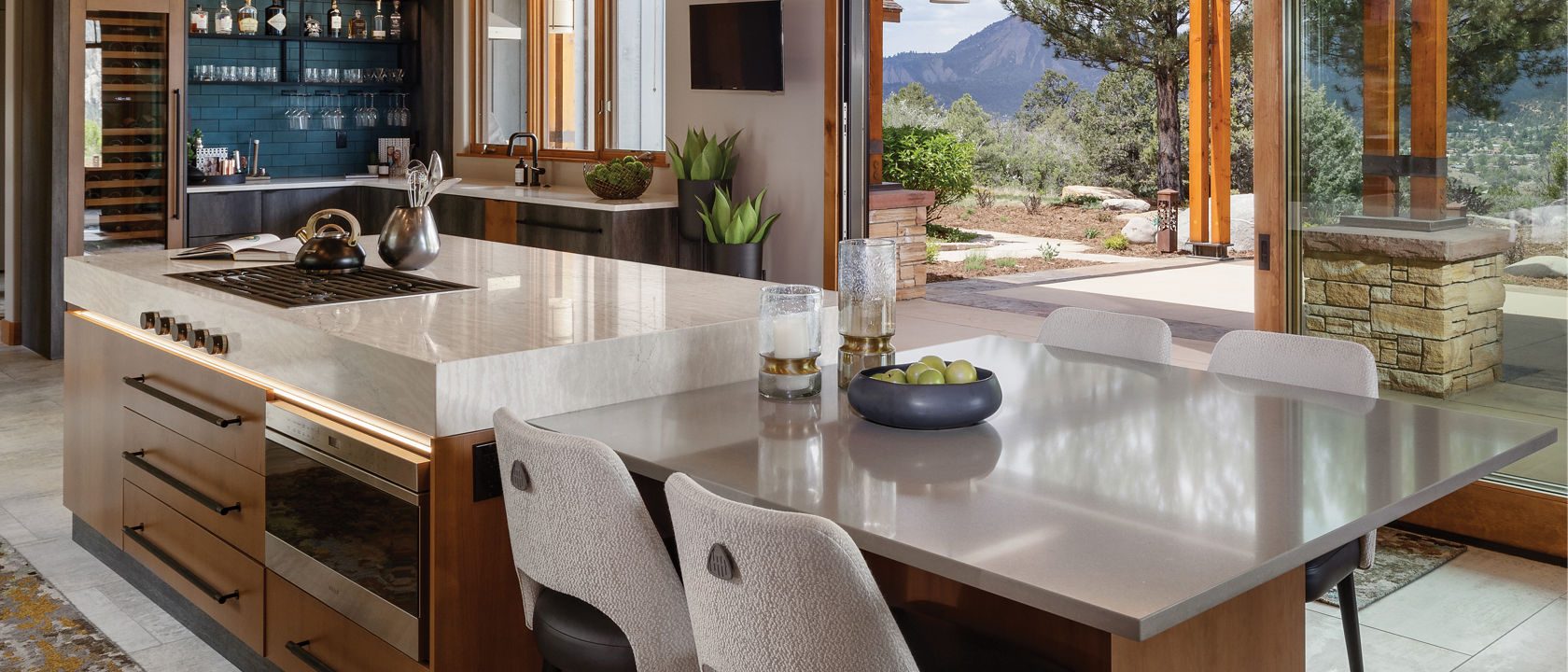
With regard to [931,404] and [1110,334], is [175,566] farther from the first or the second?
[1110,334]

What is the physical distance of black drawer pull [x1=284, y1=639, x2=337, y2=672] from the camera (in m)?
2.61

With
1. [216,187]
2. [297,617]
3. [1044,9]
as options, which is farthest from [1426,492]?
[1044,9]

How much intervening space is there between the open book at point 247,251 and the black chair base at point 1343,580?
264cm

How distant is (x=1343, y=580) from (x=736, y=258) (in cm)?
409

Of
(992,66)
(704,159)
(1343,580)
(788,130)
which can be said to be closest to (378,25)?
(704,159)

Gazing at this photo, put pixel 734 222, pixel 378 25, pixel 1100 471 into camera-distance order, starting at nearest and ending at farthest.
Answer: pixel 1100 471 < pixel 734 222 < pixel 378 25

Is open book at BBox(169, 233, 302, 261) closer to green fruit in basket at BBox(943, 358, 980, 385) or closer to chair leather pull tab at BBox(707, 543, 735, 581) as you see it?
green fruit in basket at BBox(943, 358, 980, 385)

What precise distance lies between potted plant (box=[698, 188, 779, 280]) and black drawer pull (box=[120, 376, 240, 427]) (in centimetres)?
331

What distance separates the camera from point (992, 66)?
384 inches

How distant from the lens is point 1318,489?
5.75 ft

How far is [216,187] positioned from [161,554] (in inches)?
196

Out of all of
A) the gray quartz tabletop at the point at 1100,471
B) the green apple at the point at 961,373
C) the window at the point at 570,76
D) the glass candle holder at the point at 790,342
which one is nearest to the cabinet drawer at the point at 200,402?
the gray quartz tabletop at the point at 1100,471

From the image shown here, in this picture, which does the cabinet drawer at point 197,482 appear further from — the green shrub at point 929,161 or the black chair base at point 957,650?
the green shrub at point 929,161

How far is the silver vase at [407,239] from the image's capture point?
3.30 m
